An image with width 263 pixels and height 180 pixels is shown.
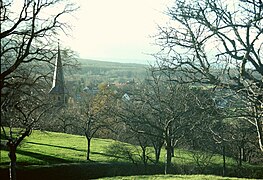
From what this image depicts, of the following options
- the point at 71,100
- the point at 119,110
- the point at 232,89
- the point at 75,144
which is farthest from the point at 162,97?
the point at 71,100

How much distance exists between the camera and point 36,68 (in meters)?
14.8

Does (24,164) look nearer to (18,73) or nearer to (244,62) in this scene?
(18,73)

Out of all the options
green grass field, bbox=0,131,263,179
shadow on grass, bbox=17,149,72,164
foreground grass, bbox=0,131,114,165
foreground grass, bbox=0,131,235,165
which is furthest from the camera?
shadow on grass, bbox=17,149,72,164

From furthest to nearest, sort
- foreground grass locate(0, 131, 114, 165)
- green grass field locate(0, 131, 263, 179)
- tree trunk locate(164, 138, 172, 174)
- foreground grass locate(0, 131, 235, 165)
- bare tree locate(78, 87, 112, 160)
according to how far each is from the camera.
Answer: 1. bare tree locate(78, 87, 112, 160)
2. foreground grass locate(0, 131, 235, 165)
3. foreground grass locate(0, 131, 114, 165)
4. green grass field locate(0, 131, 263, 179)
5. tree trunk locate(164, 138, 172, 174)

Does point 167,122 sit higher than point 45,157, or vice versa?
point 167,122

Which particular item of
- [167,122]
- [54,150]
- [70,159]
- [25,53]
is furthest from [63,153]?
[25,53]

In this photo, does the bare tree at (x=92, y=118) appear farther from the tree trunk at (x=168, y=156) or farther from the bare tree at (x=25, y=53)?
the bare tree at (x=25, y=53)

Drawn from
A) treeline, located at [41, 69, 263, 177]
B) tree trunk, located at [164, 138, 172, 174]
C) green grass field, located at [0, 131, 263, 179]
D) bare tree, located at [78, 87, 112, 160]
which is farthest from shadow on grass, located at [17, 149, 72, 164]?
tree trunk, located at [164, 138, 172, 174]

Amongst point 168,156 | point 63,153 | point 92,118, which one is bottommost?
point 63,153

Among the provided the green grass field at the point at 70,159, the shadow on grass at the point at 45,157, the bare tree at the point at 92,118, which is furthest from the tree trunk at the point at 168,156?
the shadow on grass at the point at 45,157

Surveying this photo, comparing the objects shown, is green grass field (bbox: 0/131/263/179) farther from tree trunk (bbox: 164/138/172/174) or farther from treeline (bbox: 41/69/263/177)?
tree trunk (bbox: 164/138/172/174)

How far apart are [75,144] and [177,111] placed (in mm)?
20139

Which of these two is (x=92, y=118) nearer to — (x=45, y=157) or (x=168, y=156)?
(x=45, y=157)

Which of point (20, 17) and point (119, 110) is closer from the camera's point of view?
point (20, 17)
